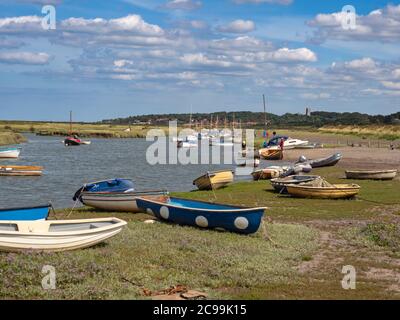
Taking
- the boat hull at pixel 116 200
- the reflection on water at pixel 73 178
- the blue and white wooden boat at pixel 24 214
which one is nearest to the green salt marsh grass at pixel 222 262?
the boat hull at pixel 116 200

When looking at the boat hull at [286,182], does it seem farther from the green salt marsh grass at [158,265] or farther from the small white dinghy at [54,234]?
the small white dinghy at [54,234]

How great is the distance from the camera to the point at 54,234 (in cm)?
1700

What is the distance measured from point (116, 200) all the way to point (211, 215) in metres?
6.94

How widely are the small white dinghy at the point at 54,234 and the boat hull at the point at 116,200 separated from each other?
649 cm

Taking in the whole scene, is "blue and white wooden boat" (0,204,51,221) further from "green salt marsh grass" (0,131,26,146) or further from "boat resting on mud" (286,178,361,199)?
"green salt marsh grass" (0,131,26,146)

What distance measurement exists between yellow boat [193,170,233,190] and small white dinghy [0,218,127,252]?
20109 millimetres

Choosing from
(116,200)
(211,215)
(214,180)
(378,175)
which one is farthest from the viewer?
(378,175)

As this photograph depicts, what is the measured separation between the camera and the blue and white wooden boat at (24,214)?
19859 mm

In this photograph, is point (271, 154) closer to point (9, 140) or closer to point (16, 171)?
point (16, 171)

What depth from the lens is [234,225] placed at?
21109 mm

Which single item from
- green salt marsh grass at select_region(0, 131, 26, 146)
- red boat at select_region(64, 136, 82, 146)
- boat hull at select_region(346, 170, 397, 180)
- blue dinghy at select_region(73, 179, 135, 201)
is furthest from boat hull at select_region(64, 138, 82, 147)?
blue dinghy at select_region(73, 179, 135, 201)

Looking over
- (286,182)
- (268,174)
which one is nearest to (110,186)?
(286,182)
